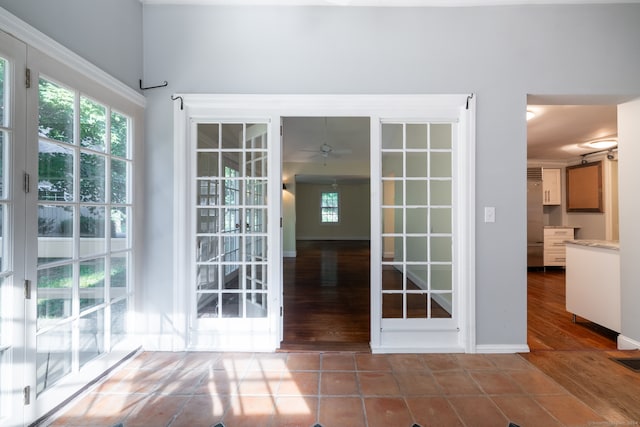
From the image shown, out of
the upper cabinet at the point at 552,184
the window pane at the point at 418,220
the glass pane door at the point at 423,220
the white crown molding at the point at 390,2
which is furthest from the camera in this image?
the upper cabinet at the point at 552,184

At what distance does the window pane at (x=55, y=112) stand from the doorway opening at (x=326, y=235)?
2227 millimetres

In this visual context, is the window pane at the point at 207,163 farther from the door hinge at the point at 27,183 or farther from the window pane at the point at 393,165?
the window pane at the point at 393,165

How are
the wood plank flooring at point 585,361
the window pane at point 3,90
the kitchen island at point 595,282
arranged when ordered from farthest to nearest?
the kitchen island at point 595,282, the wood plank flooring at point 585,361, the window pane at point 3,90

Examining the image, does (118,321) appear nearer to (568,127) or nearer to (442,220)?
(442,220)

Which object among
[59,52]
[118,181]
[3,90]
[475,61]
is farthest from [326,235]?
[3,90]

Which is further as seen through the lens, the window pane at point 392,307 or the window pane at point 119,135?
the window pane at point 392,307

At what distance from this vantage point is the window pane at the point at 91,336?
78.0 inches

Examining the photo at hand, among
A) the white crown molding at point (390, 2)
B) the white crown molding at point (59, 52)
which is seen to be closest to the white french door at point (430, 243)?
the white crown molding at point (390, 2)

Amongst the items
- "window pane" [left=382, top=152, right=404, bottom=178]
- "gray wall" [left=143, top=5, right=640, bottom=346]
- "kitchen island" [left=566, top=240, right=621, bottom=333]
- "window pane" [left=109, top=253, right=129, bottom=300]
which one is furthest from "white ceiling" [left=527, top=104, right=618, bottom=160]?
"window pane" [left=109, top=253, right=129, bottom=300]

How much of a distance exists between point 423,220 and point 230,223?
2538 mm

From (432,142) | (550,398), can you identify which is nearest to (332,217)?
(432,142)

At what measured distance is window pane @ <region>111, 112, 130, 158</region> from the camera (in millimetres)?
2275

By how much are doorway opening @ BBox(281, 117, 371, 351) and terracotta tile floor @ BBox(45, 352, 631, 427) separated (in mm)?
362

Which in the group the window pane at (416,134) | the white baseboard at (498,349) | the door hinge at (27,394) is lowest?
the white baseboard at (498,349)
